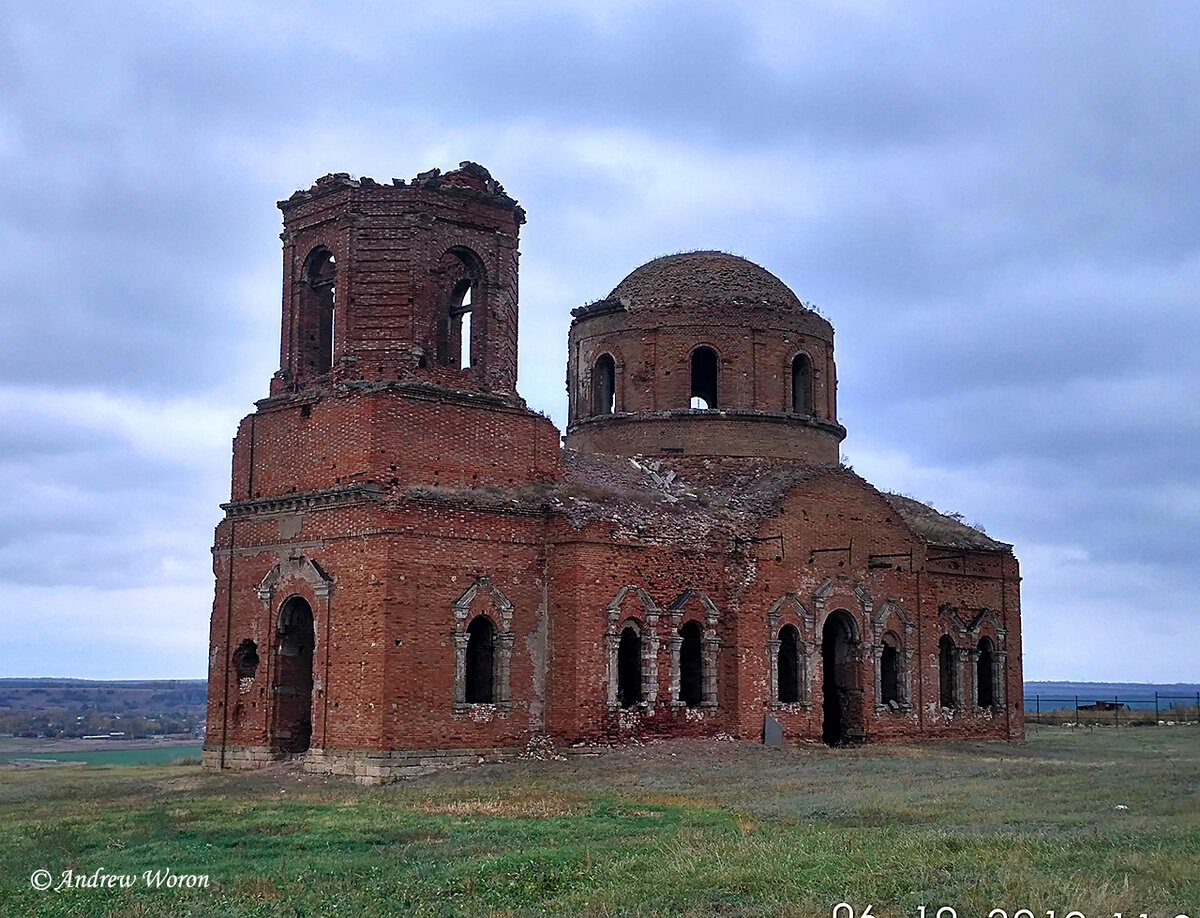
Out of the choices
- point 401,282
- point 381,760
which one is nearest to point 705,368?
point 401,282

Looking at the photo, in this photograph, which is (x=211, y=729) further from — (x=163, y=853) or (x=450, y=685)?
(x=163, y=853)

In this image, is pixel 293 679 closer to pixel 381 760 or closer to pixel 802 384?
pixel 381 760

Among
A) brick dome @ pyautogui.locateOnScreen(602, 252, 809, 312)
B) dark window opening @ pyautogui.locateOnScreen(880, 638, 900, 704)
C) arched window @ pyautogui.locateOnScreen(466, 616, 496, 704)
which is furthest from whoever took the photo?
brick dome @ pyautogui.locateOnScreen(602, 252, 809, 312)

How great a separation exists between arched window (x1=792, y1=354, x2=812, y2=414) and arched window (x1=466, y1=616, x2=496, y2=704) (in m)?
10.7

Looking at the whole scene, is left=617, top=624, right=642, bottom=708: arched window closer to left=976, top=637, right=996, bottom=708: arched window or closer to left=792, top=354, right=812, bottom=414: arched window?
left=792, top=354, right=812, bottom=414: arched window

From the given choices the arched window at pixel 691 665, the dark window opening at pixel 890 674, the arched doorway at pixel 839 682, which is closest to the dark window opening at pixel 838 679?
the arched doorway at pixel 839 682

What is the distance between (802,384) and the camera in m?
30.4

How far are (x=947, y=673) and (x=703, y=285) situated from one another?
1049 centimetres

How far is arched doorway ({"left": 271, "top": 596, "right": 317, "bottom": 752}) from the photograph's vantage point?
2241 centimetres

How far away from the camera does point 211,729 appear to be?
23406 mm

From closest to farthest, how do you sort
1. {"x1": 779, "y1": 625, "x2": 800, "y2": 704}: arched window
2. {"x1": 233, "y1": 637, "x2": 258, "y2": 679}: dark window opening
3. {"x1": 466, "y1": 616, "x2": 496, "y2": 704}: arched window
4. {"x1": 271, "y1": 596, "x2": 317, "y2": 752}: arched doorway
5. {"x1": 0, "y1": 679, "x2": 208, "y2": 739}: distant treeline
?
1. {"x1": 466, "y1": 616, "x2": 496, "y2": 704}: arched window
2. {"x1": 271, "y1": 596, "x2": 317, "y2": 752}: arched doorway
3. {"x1": 233, "y1": 637, "x2": 258, "y2": 679}: dark window opening
4. {"x1": 779, "y1": 625, "x2": 800, "y2": 704}: arched window
5. {"x1": 0, "y1": 679, "x2": 208, "y2": 739}: distant treeline

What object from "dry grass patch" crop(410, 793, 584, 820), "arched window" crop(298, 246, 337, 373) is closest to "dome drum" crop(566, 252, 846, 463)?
"arched window" crop(298, 246, 337, 373)

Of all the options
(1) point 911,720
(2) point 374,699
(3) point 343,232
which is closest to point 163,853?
(2) point 374,699

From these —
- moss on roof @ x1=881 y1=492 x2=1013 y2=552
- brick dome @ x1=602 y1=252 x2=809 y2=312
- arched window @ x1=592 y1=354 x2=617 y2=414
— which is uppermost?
brick dome @ x1=602 y1=252 x2=809 y2=312
